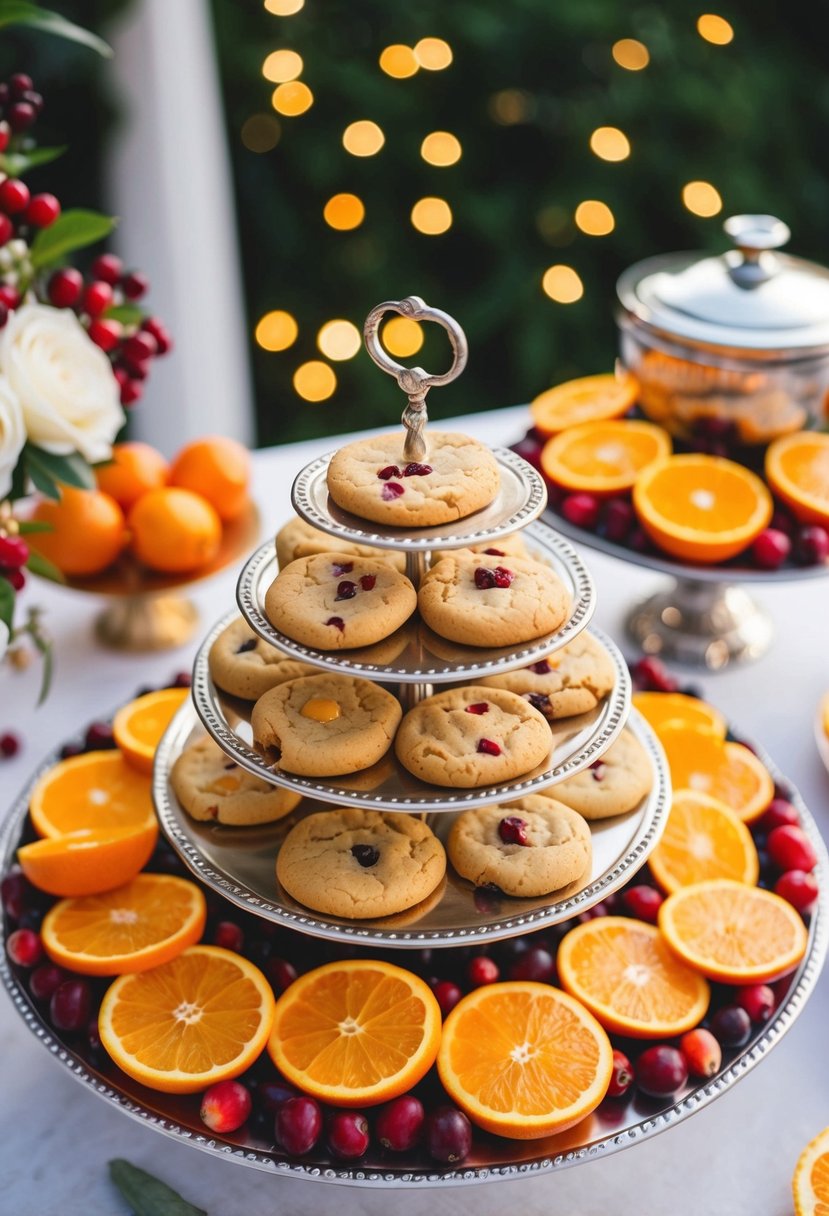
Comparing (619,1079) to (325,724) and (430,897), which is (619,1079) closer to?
(430,897)

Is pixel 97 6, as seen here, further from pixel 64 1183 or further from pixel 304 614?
pixel 64 1183

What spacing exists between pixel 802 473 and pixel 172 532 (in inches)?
35.6

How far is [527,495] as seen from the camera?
3.73ft

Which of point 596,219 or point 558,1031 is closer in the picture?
point 558,1031

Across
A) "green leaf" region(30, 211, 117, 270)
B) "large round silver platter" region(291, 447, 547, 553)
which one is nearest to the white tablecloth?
"large round silver platter" region(291, 447, 547, 553)

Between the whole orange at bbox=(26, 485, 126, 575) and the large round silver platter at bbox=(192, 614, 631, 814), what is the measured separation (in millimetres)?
505

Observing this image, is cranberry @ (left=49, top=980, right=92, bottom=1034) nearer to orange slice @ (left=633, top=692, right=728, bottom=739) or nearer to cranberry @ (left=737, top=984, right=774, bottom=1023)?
cranberry @ (left=737, top=984, right=774, bottom=1023)

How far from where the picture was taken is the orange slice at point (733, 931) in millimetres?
1236

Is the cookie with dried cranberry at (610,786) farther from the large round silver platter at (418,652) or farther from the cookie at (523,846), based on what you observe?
the large round silver platter at (418,652)

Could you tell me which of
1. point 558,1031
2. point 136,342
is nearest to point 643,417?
point 136,342

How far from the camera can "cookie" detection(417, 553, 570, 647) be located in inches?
43.6

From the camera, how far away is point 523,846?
118cm

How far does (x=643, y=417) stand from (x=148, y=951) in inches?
46.1

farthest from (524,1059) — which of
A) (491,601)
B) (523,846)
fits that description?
(491,601)
